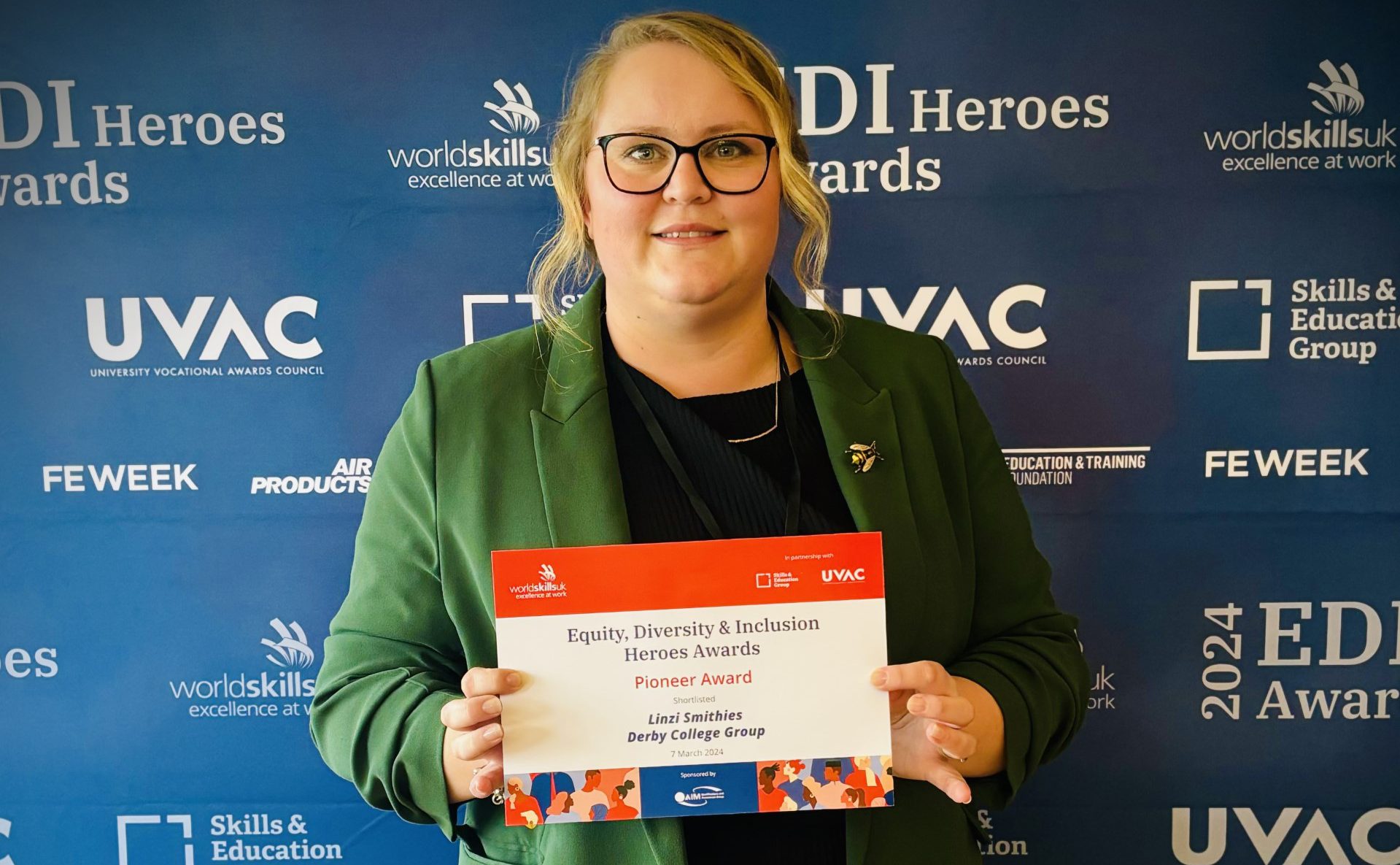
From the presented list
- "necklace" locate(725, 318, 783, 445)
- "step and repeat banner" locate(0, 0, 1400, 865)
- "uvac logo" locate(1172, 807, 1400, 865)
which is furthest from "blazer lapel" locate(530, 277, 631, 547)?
"uvac logo" locate(1172, 807, 1400, 865)

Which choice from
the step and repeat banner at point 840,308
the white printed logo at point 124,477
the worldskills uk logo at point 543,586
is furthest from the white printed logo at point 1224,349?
the white printed logo at point 124,477

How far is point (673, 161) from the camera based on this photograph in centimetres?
115

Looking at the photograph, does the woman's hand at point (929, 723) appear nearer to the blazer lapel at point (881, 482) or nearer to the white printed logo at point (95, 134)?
the blazer lapel at point (881, 482)

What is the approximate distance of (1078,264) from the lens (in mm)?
1893

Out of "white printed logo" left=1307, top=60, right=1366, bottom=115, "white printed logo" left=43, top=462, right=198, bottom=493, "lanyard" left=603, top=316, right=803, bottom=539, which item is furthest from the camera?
"white printed logo" left=43, top=462, right=198, bottom=493

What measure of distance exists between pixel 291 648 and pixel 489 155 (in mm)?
1089

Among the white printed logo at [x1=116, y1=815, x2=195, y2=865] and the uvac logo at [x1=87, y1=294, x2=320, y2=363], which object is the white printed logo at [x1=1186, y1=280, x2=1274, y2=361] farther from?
the white printed logo at [x1=116, y1=815, x2=195, y2=865]

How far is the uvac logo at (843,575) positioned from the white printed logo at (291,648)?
136 centimetres

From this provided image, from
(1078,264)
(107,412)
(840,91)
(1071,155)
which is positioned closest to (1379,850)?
(1078,264)

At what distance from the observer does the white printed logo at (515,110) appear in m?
1.89

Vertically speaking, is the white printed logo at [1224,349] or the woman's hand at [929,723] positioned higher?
the white printed logo at [1224,349]

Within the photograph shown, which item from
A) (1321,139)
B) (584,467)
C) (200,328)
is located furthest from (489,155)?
(1321,139)

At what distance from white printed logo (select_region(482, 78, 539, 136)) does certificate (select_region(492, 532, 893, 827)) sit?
1128mm

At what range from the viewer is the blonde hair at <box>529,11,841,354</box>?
1.17 meters
